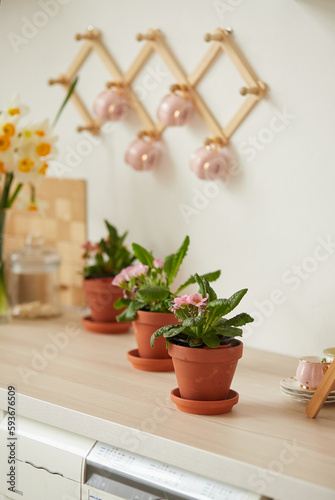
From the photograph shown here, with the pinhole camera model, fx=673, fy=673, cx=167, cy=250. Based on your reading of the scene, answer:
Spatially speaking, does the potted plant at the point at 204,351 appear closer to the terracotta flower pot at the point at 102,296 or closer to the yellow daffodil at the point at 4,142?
the terracotta flower pot at the point at 102,296

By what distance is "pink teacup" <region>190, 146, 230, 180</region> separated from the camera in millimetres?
1636

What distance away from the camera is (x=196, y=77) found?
5.63 feet

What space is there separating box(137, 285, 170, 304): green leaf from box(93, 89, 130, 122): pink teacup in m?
0.59

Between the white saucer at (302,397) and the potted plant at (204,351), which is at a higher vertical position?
the potted plant at (204,351)

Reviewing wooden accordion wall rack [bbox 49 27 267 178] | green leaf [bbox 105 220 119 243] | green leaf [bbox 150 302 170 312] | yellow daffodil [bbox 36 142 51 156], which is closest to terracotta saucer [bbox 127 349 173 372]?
green leaf [bbox 150 302 170 312]

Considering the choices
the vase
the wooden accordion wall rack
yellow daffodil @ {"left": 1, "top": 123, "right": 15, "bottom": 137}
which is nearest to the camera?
the wooden accordion wall rack

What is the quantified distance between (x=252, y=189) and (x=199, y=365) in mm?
576

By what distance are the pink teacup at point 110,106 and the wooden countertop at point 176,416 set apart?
Result: 2.03 ft

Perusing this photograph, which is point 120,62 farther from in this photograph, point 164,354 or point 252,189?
point 164,354

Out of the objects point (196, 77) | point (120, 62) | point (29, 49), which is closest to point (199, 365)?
point (196, 77)

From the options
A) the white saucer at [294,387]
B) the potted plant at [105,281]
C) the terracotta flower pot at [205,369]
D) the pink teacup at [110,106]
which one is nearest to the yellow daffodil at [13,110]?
the pink teacup at [110,106]

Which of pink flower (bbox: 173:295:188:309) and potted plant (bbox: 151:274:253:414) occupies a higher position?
pink flower (bbox: 173:295:188:309)

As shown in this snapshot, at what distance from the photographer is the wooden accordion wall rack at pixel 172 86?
162 cm

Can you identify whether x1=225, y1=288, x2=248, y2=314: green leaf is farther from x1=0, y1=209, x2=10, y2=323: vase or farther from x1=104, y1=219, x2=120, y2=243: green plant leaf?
x1=0, y1=209, x2=10, y2=323: vase
